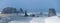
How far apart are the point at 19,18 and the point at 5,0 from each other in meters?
0.25

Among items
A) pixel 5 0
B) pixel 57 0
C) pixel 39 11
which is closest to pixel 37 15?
pixel 39 11

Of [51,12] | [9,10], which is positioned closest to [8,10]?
[9,10]

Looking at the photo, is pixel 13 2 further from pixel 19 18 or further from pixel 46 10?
pixel 46 10

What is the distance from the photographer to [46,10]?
86 cm

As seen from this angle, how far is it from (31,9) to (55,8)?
26 centimetres

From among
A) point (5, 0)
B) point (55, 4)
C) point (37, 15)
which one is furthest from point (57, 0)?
point (5, 0)

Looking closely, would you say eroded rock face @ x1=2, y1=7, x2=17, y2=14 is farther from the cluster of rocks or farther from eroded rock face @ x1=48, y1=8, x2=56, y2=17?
eroded rock face @ x1=48, y1=8, x2=56, y2=17

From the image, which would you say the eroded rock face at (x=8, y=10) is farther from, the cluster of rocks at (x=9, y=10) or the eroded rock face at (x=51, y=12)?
the eroded rock face at (x=51, y=12)

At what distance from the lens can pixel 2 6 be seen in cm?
87

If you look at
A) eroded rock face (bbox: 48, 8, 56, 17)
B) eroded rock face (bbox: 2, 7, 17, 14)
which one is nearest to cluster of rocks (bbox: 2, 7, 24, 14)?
eroded rock face (bbox: 2, 7, 17, 14)

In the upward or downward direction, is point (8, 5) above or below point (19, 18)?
above

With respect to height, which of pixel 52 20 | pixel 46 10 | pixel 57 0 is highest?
pixel 57 0

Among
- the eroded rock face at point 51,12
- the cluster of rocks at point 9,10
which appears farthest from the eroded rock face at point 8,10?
the eroded rock face at point 51,12

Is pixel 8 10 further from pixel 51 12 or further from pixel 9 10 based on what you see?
pixel 51 12
